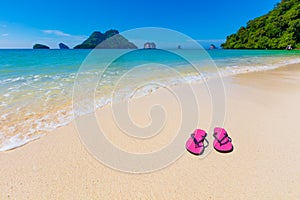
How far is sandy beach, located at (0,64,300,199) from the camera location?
1575 mm

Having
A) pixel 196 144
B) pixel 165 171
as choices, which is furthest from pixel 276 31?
pixel 165 171

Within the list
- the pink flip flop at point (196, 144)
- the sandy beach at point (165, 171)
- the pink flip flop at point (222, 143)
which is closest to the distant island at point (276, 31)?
the sandy beach at point (165, 171)

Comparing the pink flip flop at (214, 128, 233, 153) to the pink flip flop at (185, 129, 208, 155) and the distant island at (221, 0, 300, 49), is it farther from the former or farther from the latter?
the distant island at (221, 0, 300, 49)

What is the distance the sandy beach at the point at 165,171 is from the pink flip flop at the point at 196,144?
10 cm

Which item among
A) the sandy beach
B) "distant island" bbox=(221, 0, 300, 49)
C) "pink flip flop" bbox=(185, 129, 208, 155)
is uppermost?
"distant island" bbox=(221, 0, 300, 49)

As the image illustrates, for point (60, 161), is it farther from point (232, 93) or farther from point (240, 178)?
point (232, 93)

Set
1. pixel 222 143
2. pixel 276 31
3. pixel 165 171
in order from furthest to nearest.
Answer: pixel 276 31 < pixel 222 143 < pixel 165 171

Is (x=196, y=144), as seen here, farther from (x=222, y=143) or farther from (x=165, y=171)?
(x=165, y=171)

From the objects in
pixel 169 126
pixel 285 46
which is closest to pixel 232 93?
pixel 169 126

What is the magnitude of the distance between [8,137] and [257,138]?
4.17 meters

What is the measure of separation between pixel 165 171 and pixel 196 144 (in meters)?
0.64

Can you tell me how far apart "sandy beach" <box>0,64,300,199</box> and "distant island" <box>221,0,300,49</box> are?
194 ft

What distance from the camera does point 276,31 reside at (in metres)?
47.6

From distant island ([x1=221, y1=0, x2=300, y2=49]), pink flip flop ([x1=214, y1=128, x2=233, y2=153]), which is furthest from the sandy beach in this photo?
distant island ([x1=221, y1=0, x2=300, y2=49])
